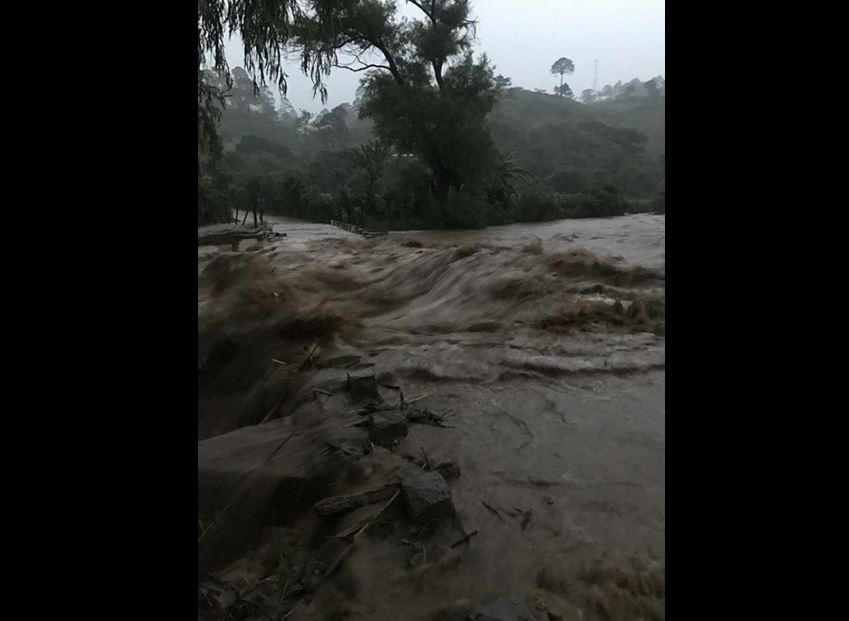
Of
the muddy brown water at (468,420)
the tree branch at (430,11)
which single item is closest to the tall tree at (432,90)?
the tree branch at (430,11)

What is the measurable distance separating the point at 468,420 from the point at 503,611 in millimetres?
1408

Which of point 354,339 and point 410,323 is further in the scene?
point 410,323

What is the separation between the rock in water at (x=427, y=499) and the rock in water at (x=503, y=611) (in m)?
0.50

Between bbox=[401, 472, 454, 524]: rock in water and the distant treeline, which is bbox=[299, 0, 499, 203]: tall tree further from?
bbox=[401, 472, 454, 524]: rock in water

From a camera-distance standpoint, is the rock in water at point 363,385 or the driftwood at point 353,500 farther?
the rock in water at point 363,385

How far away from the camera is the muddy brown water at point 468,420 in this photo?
166 centimetres

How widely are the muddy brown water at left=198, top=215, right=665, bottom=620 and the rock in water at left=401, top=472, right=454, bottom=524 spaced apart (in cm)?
7

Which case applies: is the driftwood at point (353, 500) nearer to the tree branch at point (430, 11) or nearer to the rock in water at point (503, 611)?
the rock in water at point (503, 611)

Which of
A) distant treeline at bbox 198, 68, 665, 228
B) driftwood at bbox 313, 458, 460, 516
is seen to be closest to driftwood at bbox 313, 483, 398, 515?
driftwood at bbox 313, 458, 460, 516

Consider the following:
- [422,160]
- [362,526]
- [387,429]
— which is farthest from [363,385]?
[422,160]
